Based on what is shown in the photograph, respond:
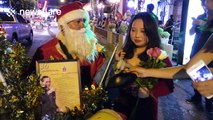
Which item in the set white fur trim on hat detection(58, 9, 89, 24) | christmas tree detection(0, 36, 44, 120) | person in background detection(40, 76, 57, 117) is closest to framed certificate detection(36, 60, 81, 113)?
person in background detection(40, 76, 57, 117)

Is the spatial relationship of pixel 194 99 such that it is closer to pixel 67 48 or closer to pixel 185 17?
pixel 185 17

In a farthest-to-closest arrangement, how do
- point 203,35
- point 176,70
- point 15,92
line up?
point 203,35
point 176,70
point 15,92

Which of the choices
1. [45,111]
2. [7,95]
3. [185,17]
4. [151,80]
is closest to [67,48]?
[151,80]

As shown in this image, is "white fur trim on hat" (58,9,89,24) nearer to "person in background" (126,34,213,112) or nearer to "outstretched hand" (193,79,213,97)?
"person in background" (126,34,213,112)

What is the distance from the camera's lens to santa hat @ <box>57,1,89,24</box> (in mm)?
2611

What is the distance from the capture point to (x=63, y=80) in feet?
5.52

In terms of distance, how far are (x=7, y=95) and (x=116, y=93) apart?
121cm

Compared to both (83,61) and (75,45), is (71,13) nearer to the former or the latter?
(75,45)

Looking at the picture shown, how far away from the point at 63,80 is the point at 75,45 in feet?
2.76

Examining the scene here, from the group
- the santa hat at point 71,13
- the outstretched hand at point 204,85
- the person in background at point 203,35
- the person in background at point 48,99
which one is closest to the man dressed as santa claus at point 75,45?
the santa hat at point 71,13

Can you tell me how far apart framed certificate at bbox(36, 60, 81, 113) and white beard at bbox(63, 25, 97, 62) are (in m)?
0.77

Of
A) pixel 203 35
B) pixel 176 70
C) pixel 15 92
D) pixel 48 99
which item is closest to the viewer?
pixel 15 92

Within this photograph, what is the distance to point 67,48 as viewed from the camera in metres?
2.48

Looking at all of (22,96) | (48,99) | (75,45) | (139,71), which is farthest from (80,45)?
(22,96)
